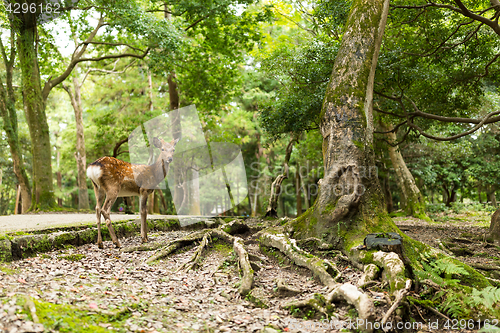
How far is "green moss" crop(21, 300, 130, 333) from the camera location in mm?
2777

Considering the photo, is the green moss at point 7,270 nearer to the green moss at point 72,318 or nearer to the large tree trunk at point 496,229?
the green moss at point 72,318

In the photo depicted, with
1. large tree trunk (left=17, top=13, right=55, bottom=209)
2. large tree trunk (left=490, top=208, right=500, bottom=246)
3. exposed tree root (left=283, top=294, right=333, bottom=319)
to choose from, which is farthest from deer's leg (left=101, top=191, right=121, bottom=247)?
large tree trunk (left=490, top=208, right=500, bottom=246)

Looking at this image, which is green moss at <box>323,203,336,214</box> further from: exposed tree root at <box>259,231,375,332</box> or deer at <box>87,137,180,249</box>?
deer at <box>87,137,180,249</box>

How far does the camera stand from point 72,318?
2.96 metres

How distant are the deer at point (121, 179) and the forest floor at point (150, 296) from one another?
902 millimetres

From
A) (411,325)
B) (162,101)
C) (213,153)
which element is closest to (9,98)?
(162,101)

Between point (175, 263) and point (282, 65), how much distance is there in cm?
740

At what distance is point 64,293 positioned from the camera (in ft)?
11.6

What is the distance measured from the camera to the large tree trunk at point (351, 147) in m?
5.53

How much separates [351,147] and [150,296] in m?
4.07

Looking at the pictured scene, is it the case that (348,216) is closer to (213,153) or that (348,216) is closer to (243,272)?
(243,272)

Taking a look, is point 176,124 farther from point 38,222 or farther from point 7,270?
point 7,270

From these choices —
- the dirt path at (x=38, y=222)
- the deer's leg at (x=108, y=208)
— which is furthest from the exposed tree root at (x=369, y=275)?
the dirt path at (x=38, y=222)

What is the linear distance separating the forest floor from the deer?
0.90 metres
